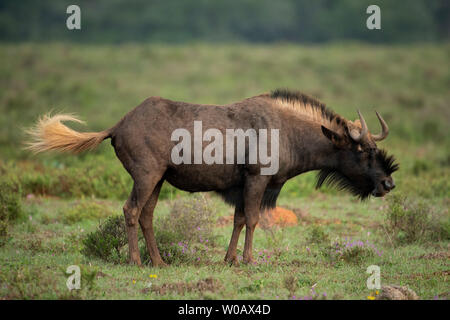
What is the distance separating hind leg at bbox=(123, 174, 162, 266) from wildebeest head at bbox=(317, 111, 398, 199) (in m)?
→ 2.21

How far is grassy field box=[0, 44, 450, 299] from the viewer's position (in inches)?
254

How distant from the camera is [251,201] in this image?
24.4ft

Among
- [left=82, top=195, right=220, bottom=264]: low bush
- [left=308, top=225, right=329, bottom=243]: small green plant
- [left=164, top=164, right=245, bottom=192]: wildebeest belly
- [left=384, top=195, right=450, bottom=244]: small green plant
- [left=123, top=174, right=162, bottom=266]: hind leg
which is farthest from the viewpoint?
[left=384, top=195, right=450, bottom=244]: small green plant

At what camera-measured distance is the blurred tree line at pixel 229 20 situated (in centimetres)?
4547

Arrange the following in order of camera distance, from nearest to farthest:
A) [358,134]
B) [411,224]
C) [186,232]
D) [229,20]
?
[358,134] → [186,232] → [411,224] → [229,20]

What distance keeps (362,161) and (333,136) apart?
534 millimetres

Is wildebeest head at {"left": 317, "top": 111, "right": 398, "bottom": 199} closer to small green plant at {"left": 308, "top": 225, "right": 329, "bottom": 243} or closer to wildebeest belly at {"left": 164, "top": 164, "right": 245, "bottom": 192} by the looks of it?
small green plant at {"left": 308, "top": 225, "right": 329, "bottom": 243}

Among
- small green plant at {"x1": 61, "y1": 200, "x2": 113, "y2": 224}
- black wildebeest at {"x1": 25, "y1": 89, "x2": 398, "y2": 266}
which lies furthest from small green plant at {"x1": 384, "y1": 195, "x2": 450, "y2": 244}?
small green plant at {"x1": 61, "y1": 200, "x2": 113, "y2": 224}

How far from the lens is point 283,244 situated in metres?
8.71

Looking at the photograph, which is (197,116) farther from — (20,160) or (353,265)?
(20,160)

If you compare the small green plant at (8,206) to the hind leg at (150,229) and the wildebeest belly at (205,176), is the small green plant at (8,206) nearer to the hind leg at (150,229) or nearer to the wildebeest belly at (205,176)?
the hind leg at (150,229)

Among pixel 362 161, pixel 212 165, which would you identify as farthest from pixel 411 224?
pixel 212 165

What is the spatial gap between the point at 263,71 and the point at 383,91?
18.5ft

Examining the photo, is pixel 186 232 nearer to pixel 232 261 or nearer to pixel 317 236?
pixel 232 261
